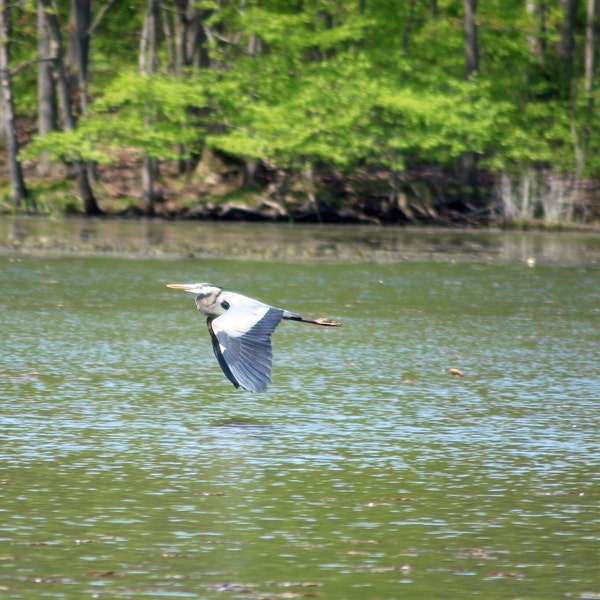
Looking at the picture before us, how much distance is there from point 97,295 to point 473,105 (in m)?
21.6

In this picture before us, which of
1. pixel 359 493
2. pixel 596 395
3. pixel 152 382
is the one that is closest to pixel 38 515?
pixel 359 493

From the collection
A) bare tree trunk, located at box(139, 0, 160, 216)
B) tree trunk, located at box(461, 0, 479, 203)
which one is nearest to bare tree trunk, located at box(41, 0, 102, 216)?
bare tree trunk, located at box(139, 0, 160, 216)

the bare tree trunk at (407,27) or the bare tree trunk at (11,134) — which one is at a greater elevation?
the bare tree trunk at (407,27)

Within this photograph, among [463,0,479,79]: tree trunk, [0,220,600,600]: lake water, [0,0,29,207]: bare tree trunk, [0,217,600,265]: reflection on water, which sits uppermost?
[463,0,479,79]: tree trunk

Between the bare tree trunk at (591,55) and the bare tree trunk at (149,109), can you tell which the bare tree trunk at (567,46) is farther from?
the bare tree trunk at (149,109)

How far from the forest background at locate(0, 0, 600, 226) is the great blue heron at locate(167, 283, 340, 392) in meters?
26.4

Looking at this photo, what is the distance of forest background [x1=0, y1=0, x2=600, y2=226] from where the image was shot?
36.9 metres

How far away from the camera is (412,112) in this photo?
1449 inches

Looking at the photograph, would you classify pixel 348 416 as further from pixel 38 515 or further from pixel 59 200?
pixel 59 200

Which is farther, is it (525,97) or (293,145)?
(525,97)

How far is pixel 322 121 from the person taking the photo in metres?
37.4

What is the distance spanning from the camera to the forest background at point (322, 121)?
3688 centimetres

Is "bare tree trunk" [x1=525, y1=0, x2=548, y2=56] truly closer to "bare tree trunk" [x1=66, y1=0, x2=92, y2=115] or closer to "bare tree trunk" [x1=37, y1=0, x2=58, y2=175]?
"bare tree trunk" [x1=66, y1=0, x2=92, y2=115]

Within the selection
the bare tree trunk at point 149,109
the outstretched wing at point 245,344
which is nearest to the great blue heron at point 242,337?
the outstretched wing at point 245,344
